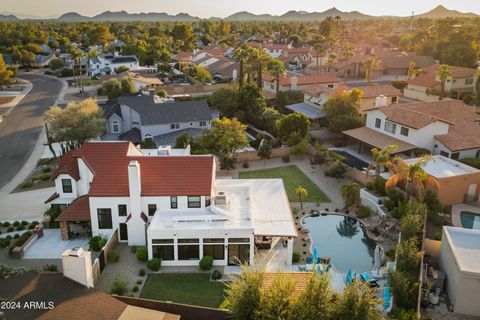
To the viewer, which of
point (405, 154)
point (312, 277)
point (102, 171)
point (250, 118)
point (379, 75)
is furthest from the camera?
point (379, 75)

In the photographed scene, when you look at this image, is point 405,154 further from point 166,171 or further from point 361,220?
point 166,171

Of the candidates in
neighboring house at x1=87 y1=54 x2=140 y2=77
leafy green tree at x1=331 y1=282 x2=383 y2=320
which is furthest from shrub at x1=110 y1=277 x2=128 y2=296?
neighboring house at x1=87 y1=54 x2=140 y2=77

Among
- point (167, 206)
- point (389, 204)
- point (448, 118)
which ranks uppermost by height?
point (448, 118)

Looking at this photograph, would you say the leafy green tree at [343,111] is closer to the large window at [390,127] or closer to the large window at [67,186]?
the large window at [390,127]

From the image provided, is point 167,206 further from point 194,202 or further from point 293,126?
point 293,126

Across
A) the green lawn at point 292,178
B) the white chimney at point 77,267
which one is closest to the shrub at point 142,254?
the white chimney at point 77,267

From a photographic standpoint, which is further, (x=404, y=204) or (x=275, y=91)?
(x=275, y=91)

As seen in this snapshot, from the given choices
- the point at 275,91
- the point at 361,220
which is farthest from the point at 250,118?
the point at 361,220

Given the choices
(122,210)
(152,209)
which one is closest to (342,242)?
(152,209)

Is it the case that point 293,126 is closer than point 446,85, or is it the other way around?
point 293,126
